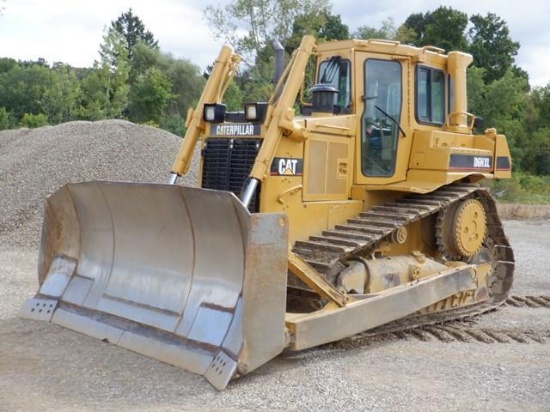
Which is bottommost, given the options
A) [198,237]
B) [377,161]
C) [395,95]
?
[198,237]

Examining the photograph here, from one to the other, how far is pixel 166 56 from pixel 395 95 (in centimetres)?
3595

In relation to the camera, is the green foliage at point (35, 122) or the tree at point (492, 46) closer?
the green foliage at point (35, 122)

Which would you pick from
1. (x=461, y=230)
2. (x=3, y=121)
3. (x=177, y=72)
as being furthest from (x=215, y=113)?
(x=177, y=72)

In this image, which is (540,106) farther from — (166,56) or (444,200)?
(444,200)

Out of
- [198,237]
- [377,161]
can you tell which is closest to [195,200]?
[198,237]

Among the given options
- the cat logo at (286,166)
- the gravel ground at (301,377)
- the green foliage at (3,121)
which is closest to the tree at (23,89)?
the green foliage at (3,121)

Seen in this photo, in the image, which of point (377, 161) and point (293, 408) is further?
point (377, 161)

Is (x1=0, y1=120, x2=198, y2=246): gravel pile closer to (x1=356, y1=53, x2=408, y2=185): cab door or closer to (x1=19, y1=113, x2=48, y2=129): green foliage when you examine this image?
(x1=356, y1=53, x2=408, y2=185): cab door

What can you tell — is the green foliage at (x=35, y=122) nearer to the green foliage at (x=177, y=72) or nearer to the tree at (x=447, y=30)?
the green foliage at (x=177, y=72)

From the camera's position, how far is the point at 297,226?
688 centimetres

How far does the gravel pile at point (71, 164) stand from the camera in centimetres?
1345

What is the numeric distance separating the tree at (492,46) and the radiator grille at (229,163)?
1475 inches

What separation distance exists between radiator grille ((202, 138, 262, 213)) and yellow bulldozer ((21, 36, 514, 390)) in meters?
0.02

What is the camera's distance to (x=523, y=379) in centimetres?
583
